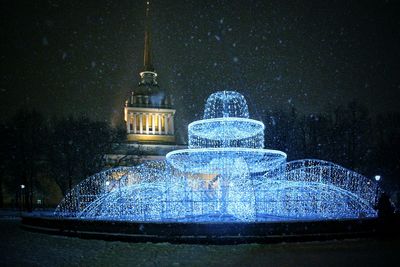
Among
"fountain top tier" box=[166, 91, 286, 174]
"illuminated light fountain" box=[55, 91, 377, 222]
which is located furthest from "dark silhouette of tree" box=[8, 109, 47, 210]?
"fountain top tier" box=[166, 91, 286, 174]

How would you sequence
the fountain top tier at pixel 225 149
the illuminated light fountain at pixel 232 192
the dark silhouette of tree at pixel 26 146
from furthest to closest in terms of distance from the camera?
the dark silhouette of tree at pixel 26 146 → the fountain top tier at pixel 225 149 → the illuminated light fountain at pixel 232 192

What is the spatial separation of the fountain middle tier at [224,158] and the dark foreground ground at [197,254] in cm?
523

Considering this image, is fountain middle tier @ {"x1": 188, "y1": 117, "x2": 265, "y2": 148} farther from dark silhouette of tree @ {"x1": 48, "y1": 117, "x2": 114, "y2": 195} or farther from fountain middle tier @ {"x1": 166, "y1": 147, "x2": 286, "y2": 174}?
dark silhouette of tree @ {"x1": 48, "y1": 117, "x2": 114, "y2": 195}

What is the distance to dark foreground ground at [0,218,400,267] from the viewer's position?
30.2 ft

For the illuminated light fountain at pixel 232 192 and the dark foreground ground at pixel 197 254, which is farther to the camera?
the illuminated light fountain at pixel 232 192

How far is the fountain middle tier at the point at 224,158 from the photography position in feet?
54.8

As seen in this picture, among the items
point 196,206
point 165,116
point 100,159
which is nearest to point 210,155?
point 196,206

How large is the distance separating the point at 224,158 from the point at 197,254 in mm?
7349

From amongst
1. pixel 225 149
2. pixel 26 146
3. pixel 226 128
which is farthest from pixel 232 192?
pixel 26 146

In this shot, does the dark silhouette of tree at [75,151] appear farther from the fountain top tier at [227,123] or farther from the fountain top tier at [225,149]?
the fountain top tier at [227,123]

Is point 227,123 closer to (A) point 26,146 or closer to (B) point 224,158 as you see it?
(B) point 224,158

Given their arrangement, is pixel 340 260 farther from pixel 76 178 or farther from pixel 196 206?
pixel 76 178

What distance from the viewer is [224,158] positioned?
1747 centimetres

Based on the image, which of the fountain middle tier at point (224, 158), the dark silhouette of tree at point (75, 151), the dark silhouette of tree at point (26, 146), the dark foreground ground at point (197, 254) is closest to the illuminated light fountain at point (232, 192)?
the fountain middle tier at point (224, 158)
